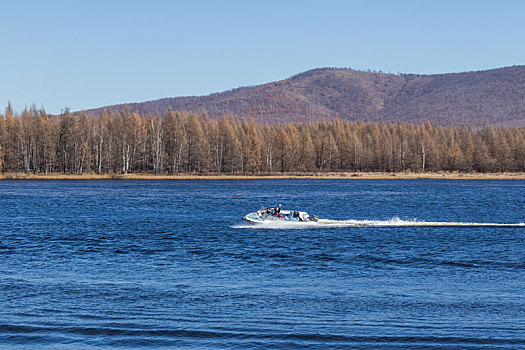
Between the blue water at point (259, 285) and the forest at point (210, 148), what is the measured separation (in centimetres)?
9114

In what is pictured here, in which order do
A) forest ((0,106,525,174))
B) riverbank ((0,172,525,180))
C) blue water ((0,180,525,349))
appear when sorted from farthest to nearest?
forest ((0,106,525,174)), riverbank ((0,172,525,180)), blue water ((0,180,525,349))

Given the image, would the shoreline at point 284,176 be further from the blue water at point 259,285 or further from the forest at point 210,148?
the blue water at point 259,285

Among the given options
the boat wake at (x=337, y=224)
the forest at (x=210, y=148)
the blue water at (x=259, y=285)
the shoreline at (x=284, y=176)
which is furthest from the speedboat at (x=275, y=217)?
the forest at (x=210, y=148)

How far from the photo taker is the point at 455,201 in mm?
83500

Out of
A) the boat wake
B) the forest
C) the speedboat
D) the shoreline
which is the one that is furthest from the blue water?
the forest

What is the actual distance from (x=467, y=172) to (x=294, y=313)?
6623 inches

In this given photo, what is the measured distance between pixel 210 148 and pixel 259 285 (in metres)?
131

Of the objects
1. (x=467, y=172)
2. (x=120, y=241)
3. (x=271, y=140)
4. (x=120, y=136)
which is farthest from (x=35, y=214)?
(x=467, y=172)

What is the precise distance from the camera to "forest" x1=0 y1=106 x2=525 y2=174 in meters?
142

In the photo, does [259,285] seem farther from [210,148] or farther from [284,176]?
[284,176]

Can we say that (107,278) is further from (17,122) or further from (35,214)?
(17,122)

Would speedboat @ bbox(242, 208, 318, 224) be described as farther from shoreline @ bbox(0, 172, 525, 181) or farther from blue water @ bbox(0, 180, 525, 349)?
shoreline @ bbox(0, 172, 525, 181)

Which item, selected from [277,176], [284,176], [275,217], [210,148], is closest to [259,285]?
[275,217]

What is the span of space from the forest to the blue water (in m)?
91.1
